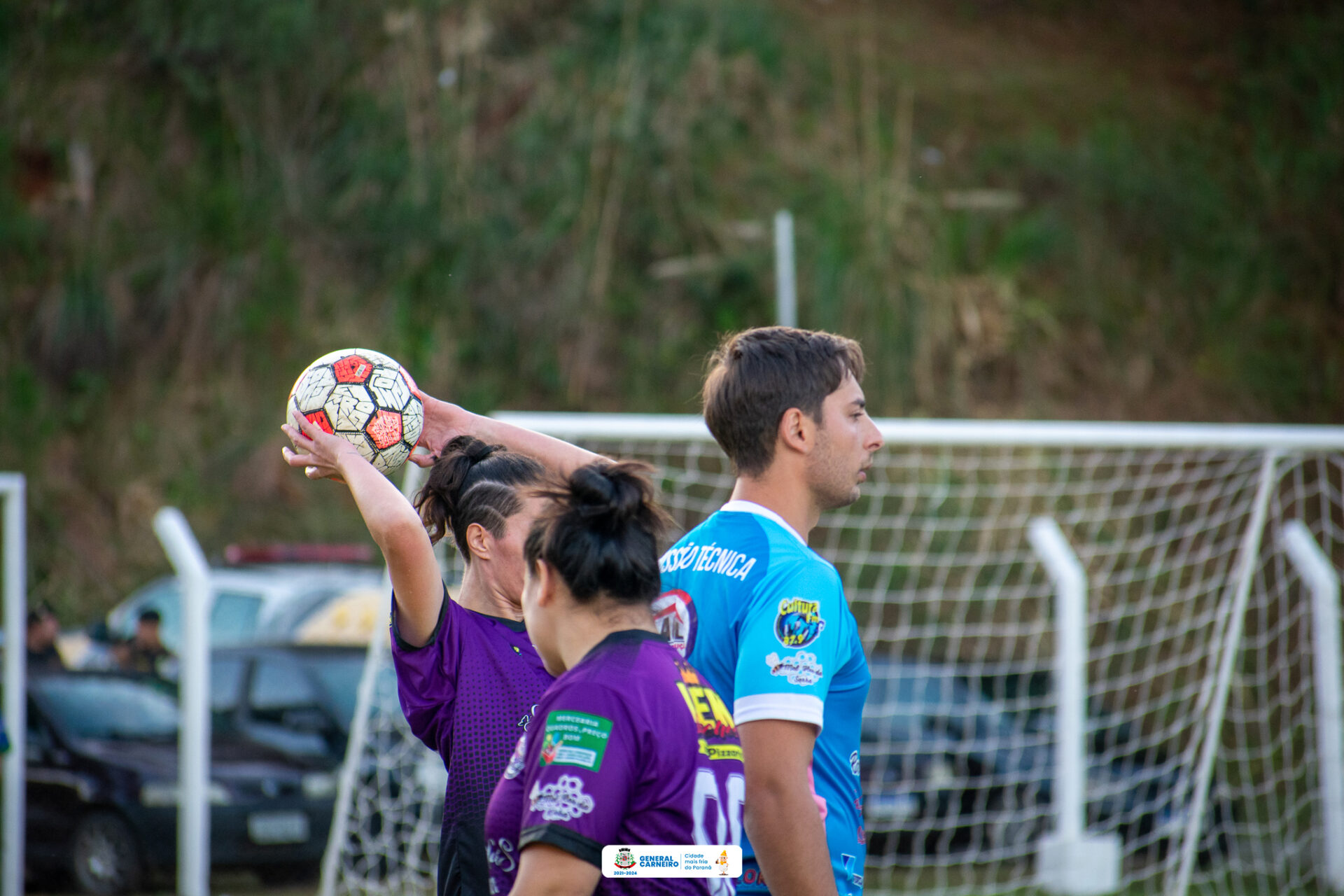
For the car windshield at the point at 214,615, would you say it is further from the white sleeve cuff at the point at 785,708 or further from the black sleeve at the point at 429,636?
the white sleeve cuff at the point at 785,708

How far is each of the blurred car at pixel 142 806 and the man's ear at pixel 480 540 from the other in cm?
604

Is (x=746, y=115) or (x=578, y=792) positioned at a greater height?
(x=746, y=115)

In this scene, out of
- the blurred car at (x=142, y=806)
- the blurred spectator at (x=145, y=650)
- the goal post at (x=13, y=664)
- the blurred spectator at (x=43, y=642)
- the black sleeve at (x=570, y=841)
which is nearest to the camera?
the black sleeve at (x=570, y=841)

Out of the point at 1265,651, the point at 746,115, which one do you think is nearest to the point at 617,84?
the point at 746,115

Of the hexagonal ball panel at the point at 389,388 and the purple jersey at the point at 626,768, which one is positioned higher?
the hexagonal ball panel at the point at 389,388

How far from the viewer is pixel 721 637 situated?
251 centimetres

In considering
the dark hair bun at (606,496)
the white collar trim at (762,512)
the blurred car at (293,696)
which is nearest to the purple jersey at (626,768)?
the dark hair bun at (606,496)

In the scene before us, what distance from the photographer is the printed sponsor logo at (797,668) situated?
233cm

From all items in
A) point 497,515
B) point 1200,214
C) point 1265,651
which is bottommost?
point 1265,651

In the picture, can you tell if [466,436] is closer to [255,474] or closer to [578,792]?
[578,792]

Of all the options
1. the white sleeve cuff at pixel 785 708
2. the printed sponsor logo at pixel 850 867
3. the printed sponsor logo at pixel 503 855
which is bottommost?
the printed sponsor logo at pixel 850 867

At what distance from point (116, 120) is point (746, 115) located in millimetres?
7906

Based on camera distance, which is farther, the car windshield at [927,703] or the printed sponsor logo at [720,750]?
the car windshield at [927,703]

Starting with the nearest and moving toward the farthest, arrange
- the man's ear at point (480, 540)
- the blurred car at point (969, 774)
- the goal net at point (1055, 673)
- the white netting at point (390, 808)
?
1. the man's ear at point (480, 540)
2. the white netting at point (390, 808)
3. the goal net at point (1055, 673)
4. the blurred car at point (969, 774)
